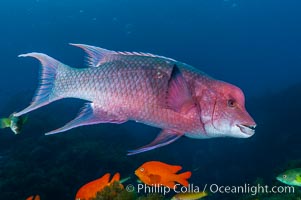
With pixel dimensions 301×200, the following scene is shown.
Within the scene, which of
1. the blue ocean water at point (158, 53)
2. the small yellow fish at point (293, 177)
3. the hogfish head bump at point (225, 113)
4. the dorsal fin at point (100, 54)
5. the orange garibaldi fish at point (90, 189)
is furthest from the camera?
the blue ocean water at point (158, 53)

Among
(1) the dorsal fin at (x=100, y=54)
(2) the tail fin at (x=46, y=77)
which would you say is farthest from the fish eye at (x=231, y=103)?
(2) the tail fin at (x=46, y=77)

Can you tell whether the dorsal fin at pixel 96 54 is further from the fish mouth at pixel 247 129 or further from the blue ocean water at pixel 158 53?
the blue ocean water at pixel 158 53

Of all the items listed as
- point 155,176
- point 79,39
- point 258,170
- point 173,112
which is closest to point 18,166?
point 155,176

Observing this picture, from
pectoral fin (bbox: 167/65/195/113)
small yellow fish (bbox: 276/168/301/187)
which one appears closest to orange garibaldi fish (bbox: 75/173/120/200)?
pectoral fin (bbox: 167/65/195/113)

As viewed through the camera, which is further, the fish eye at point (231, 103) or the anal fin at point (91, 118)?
the anal fin at point (91, 118)

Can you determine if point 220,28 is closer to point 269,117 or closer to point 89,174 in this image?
point 269,117

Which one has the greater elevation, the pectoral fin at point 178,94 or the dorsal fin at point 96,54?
the dorsal fin at point 96,54

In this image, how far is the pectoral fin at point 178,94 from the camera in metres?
2.26

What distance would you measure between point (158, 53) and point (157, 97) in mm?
53013

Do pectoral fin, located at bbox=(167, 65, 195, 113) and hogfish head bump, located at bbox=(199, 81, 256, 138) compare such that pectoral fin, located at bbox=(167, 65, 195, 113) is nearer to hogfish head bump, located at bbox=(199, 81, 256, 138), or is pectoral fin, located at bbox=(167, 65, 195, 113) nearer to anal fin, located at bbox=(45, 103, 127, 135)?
hogfish head bump, located at bbox=(199, 81, 256, 138)

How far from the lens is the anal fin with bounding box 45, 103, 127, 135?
2594mm

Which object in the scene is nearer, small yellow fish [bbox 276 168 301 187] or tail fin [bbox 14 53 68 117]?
tail fin [bbox 14 53 68 117]

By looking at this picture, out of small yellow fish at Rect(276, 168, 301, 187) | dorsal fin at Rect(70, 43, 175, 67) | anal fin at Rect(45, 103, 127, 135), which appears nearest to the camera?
anal fin at Rect(45, 103, 127, 135)

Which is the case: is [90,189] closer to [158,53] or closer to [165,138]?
[165,138]
